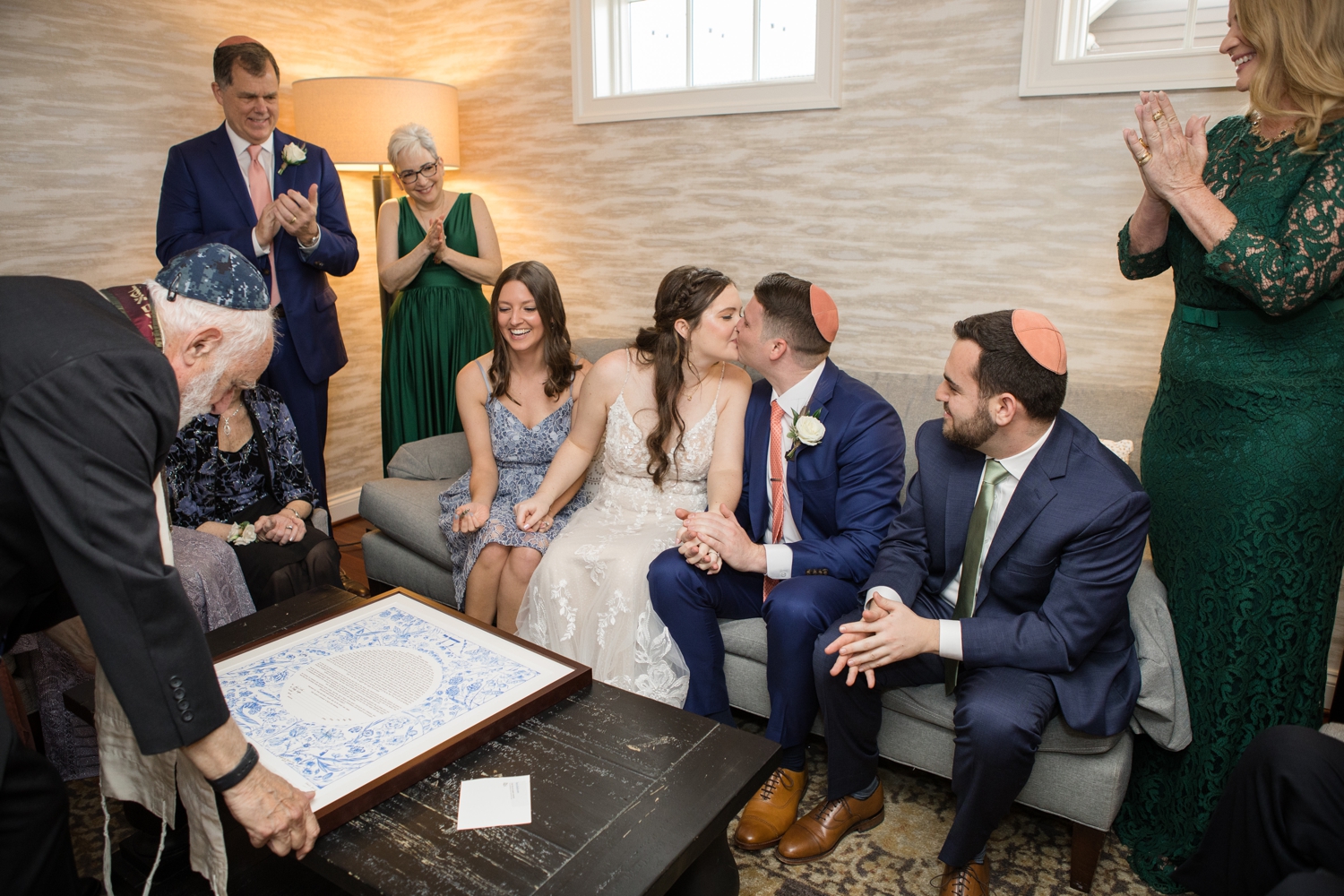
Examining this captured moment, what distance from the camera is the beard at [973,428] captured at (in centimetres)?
196

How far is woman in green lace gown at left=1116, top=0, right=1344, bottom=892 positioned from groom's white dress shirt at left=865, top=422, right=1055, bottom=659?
37 cm

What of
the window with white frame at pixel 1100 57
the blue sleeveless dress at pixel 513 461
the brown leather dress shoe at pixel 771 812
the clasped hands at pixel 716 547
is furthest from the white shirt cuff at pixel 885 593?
the window with white frame at pixel 1100 57

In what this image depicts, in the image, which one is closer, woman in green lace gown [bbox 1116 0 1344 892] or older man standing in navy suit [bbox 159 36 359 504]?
woman in green lace gown [bbox 1116 0 1344 892]

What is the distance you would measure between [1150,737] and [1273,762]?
50 centimetres

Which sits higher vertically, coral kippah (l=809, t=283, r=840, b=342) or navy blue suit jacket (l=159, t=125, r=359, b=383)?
navy blue suit jacket (l=159, t=125, r=359, b=383)

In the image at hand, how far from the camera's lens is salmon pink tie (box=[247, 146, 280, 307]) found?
323 centimetres

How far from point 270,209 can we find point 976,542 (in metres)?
2.62

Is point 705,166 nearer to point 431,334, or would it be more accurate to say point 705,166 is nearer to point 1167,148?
point 431,334

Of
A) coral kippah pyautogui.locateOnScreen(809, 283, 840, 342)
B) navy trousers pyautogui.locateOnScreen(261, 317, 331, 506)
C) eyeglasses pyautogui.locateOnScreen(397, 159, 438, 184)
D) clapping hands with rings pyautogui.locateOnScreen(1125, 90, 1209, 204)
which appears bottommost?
navy trousers pyautogui.locateOnScreen(261, 317, 331, 506)

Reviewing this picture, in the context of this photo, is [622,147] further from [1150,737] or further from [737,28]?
[1150,737]

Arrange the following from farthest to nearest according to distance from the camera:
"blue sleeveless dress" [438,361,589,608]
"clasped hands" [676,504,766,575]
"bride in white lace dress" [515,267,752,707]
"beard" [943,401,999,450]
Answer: "blue sleeveless dress" [438,361,589,608]
"bride in white lace dress" [515,267,752,707]
"clasped hands" [676,504,766,575]
"beard" [943,401,999,450]

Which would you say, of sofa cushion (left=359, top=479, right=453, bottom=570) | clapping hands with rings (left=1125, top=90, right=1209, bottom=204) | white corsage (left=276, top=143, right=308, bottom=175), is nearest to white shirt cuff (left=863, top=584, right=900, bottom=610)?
clapping hands with rings (left=1125, top=90, right=1209, bottom=204)

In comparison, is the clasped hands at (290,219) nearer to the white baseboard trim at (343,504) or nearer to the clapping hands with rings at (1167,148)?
the white baseboard trim at (343,504)

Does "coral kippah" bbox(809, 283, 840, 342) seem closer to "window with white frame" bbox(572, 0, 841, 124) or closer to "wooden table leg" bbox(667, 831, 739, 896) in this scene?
"window with white frame" bbox(572, 0, 841, 124)
